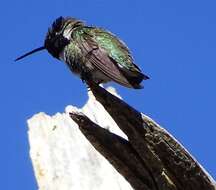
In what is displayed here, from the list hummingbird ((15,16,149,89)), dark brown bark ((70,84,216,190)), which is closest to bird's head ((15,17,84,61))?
hummingbird ((15,16,149,89))

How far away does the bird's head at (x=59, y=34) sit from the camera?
6.41 m

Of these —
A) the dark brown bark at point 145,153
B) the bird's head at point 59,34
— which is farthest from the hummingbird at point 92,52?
the dark brown bark at point 145,153

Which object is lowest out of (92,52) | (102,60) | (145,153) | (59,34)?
(145,153)

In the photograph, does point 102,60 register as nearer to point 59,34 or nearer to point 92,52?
point 92,52

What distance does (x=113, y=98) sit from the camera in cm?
530

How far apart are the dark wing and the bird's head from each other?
21 cm

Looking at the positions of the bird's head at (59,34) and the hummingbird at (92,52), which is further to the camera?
the bird's head at (59,34)

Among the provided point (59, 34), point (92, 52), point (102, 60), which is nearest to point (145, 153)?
point (102, 60)

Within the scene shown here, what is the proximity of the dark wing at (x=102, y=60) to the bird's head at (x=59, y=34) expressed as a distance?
0.21 meters

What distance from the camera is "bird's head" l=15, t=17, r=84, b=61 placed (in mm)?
6410

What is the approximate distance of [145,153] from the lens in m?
5.15

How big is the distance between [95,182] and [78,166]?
0.23 m

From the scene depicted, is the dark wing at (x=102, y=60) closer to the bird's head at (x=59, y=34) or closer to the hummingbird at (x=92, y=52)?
the hummingbird at (x=92, y=52)

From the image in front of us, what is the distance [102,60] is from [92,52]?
0.51 feet
